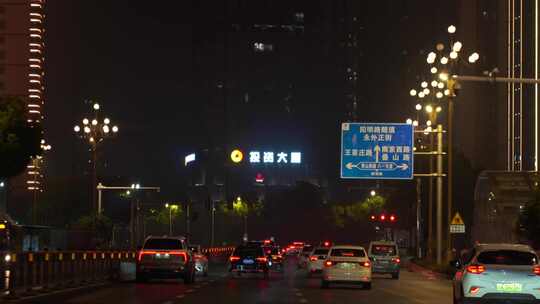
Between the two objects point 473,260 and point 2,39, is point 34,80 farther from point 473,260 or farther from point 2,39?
point 473,260

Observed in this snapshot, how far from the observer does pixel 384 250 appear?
5262 centimetres

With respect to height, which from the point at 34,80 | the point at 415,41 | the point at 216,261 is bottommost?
the point at 216,261

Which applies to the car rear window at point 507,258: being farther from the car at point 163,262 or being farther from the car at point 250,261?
the car at point 250,261

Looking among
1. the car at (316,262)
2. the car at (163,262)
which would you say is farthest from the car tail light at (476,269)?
the car at (316,262)

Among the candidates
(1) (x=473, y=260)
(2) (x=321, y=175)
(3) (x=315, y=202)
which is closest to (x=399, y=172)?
(1) (x=473, y=260)

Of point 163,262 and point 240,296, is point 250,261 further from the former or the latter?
point 240,296

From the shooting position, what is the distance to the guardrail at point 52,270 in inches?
1153

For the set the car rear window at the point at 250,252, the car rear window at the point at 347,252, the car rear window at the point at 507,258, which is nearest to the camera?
the car rear window at the point at 507,258

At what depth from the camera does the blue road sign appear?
172 ft

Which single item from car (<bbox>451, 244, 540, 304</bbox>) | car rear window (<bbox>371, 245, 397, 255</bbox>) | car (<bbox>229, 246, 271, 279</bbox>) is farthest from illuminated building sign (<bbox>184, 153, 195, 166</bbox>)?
car (<bbox>451, 244, 540, 304</bbox>)

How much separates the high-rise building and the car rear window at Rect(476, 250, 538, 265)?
79479 mm

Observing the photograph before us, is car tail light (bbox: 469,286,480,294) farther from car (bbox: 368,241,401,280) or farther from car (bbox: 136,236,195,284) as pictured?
car (bbox: 368,241,401,280)

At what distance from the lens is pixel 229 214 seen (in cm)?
14338

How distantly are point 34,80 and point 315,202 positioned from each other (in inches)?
3215
